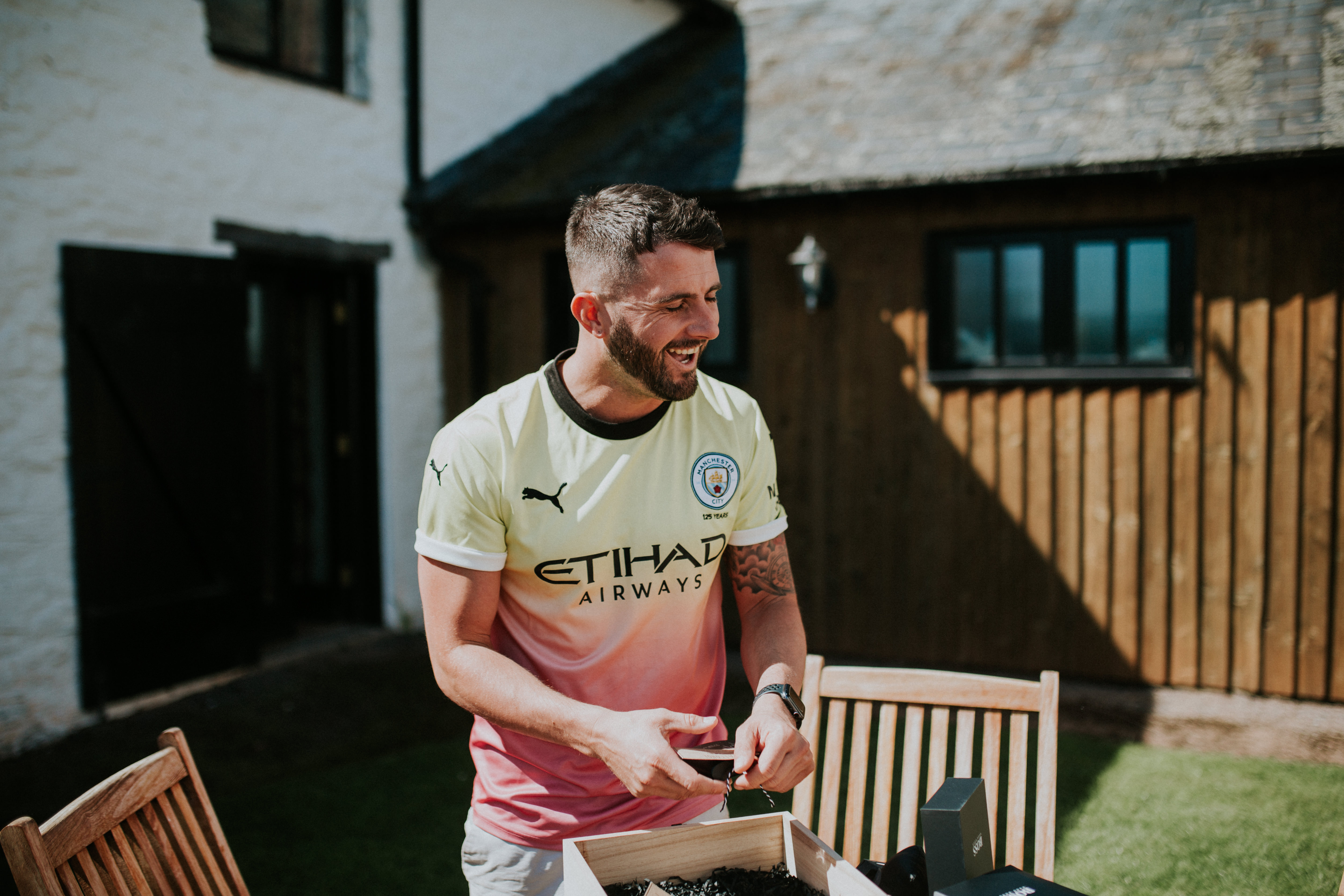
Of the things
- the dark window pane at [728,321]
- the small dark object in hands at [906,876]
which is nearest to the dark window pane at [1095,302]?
the dark window pane at [728,321]

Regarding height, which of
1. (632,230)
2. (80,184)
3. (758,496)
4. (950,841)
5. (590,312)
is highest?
(80,184)

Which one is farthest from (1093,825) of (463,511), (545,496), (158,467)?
(158,467)

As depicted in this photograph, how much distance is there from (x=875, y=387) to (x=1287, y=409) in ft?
7.26

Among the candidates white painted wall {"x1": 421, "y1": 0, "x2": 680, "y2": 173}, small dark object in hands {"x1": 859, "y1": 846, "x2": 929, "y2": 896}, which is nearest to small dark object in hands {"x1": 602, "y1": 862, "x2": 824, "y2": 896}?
small dark object in hands {"x1": 859, "y1": 846, "x2": 929, "y2": 896}

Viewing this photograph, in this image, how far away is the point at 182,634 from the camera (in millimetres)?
5484

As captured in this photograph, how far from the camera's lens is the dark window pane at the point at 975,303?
590cm

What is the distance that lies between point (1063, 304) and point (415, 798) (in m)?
4.39

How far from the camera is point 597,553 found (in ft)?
6.00

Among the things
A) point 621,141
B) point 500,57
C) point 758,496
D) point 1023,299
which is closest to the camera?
point 758,496

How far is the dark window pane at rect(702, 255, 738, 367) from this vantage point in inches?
255

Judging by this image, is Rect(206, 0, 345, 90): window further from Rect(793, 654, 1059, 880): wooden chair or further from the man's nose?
Rect(793, 654, 1059, 880): wooden chair

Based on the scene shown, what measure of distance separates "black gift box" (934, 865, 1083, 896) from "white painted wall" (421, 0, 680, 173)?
6.57 m

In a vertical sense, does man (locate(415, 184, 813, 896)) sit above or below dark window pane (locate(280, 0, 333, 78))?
below

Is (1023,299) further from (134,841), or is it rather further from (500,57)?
(134,841)
